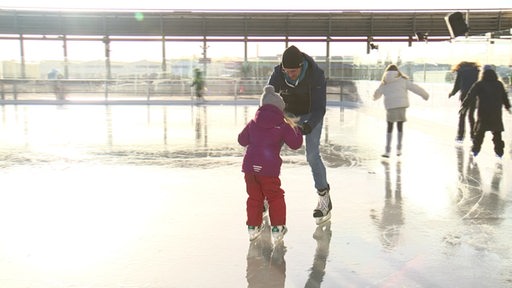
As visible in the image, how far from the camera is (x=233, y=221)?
13.3ft

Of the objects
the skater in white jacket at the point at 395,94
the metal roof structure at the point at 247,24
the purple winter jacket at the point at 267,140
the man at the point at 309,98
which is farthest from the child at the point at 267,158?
the metal roof structure at the point at 247,24

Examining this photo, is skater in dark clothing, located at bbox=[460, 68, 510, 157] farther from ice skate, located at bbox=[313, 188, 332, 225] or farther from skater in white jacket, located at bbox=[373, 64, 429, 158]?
ice skate, located at bbox=[313, 188, 332, 225]

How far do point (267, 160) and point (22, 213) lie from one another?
2208mm

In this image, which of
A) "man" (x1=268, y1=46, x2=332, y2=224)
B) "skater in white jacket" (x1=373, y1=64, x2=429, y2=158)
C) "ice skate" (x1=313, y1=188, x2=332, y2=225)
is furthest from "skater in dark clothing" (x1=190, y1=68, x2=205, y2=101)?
"ice skate" (x1=313, y1=188, x2=332, y2=225)

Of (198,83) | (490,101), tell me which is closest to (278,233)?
(490,101)

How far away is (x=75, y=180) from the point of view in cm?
571

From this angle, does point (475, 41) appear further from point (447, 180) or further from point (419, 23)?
point (419, 23)

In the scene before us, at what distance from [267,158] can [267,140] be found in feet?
0.40

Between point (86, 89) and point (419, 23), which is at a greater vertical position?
point (419, 23)

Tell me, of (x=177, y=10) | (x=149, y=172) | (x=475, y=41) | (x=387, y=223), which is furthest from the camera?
(x=177, y=10)

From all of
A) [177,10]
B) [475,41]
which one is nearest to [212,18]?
Answer: [177,10]

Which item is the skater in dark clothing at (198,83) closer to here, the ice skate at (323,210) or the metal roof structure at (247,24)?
the metal roof structure at (247,24)

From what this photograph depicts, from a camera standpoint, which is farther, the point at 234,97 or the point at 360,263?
the point at 234,97

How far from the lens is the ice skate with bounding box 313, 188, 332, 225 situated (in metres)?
4.01
